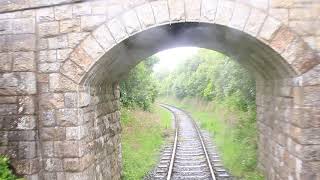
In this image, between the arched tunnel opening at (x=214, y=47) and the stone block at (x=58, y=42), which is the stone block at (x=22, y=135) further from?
the stone block at (x=58, y=42)

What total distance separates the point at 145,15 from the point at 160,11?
0.94 ft

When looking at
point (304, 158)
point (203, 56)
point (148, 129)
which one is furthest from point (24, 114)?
point (203, 56)

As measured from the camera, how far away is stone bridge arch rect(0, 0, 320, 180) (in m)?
6.27

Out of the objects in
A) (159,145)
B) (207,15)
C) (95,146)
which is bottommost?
(159,145)

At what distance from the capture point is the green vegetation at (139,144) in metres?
11.4

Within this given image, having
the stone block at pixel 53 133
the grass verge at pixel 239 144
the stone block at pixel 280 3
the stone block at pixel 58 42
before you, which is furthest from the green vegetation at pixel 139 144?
the stone block at pixel 280 3

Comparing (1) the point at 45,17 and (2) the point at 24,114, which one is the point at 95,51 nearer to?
(1) the point at 45,17

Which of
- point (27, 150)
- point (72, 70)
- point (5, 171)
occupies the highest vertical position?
point (72, 70)

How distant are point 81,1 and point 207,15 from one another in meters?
2.39

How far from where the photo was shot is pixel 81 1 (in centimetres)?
677

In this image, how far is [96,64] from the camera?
695 cm

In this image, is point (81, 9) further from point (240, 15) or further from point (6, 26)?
point (240, 15)

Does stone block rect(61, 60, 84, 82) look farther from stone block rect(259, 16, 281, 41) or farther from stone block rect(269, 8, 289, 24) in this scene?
stone block rect(269, 8, 289, 24)

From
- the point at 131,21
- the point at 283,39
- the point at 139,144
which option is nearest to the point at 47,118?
the point at 131,21
